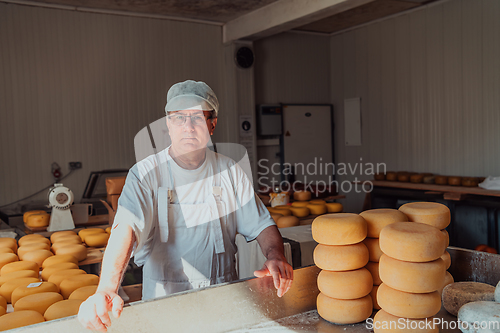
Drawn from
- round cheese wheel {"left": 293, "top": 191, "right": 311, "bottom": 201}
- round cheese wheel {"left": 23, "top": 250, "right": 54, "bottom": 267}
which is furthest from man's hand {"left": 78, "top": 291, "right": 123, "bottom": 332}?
round cheese wheel {"left": 293, "top": 191, "right": 311, "bottom": 201}

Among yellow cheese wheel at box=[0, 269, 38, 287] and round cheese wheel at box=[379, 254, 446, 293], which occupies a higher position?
round cheese wheel at box=[379, 254, 446, 293]

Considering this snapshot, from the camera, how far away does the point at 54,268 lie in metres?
2.13

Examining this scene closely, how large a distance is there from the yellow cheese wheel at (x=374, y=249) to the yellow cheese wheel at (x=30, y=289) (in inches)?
55.0

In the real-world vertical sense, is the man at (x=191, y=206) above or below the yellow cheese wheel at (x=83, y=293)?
above

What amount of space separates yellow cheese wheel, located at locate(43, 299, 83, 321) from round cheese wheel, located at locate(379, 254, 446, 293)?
3.72 ft

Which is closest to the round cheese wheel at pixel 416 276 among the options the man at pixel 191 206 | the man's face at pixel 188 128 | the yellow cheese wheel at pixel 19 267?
the man at pixel 191 206

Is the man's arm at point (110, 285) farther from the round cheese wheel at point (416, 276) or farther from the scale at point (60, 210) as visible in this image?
the scale at point (60, 210)

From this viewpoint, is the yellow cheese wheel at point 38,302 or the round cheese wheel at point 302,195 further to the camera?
the round cheese wheel at point 302,195

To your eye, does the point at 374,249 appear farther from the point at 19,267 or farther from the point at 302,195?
the point at 302,195

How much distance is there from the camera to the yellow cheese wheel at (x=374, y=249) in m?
1.21

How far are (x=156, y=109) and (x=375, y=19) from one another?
3.61 metres

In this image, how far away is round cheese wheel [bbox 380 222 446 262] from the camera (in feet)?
3.23

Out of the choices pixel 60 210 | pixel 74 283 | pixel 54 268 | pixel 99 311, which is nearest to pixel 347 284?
pixel 99 311

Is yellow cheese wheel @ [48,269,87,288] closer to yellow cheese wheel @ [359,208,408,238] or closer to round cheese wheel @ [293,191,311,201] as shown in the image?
yellow cheese wheel @ [359,208,408,238]
